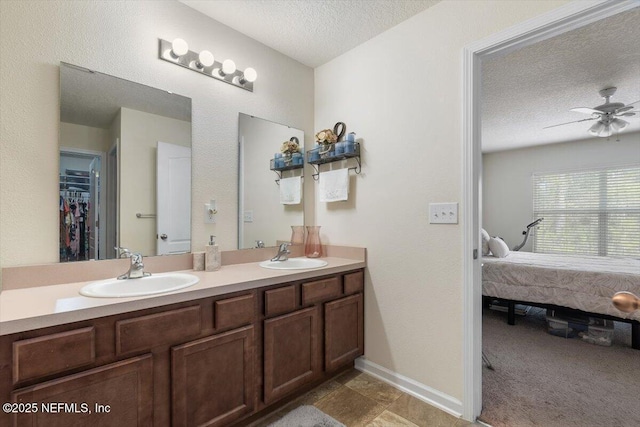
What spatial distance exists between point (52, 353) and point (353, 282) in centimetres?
158

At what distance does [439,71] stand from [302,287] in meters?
1.54

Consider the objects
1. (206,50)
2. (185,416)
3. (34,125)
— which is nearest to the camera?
(185,416)

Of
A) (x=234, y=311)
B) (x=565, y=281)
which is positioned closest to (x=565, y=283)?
(x=565, y=281)

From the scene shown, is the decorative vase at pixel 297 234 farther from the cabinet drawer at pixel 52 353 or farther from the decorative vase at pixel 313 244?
the cabinet drawer at pixel 52 353

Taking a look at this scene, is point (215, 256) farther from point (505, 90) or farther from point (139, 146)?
point (505, 90)

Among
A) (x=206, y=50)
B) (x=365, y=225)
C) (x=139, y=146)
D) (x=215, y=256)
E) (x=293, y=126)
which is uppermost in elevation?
(x=206, y=50)

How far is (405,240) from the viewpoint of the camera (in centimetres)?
199

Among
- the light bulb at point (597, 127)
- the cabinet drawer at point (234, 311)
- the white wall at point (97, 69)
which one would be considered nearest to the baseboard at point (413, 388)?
the cabinet drawer at point (234, 311)

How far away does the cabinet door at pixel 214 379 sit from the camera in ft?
4.21

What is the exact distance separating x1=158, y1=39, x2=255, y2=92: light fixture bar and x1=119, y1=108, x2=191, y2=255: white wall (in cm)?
37

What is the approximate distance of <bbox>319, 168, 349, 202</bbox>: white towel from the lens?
90.1 inches

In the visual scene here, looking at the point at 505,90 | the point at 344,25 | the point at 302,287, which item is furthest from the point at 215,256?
the point at 505,90

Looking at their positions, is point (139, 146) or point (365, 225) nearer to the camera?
point (139, 146)

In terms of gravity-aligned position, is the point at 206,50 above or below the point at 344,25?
below
